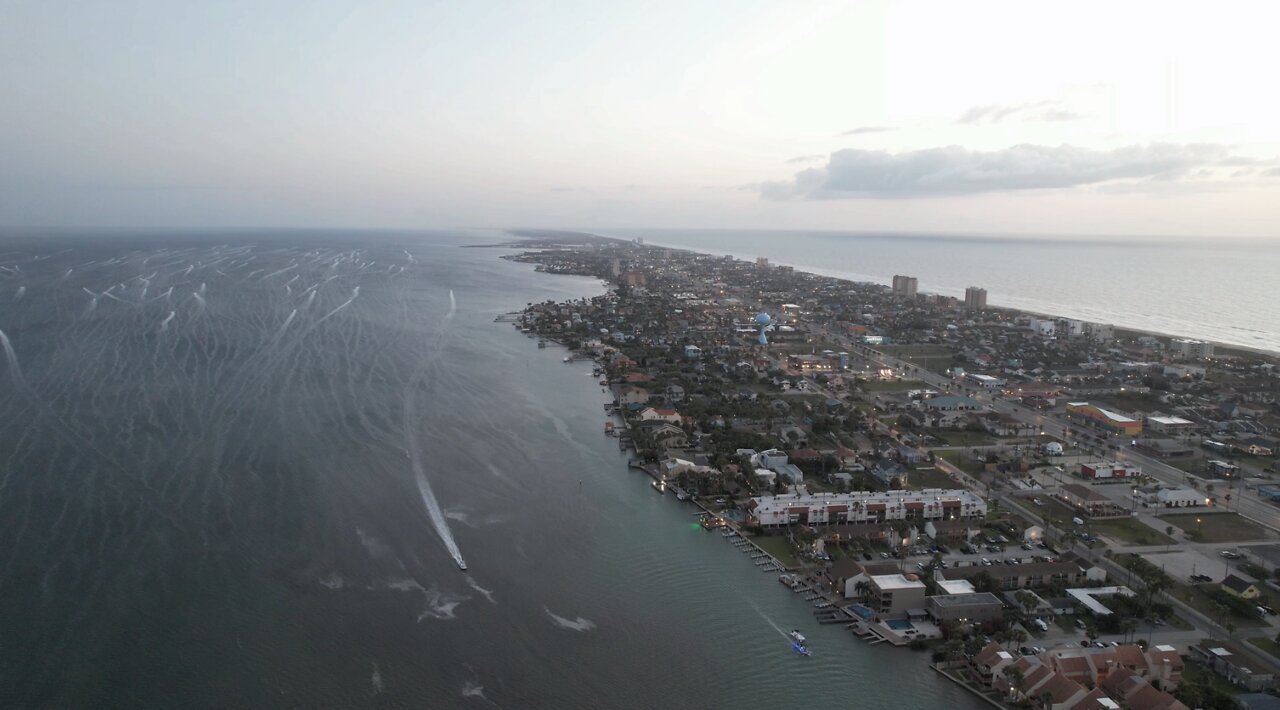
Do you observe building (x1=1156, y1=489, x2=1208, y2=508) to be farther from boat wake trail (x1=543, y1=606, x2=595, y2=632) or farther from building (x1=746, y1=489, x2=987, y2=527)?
boat wake trail (x1=543, y1=606, x2=595, y2=632)

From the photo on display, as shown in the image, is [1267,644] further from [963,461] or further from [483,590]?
[483,590]

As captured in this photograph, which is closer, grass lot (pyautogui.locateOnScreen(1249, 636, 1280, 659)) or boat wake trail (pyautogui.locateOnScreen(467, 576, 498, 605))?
grass lot (pyautogui.locateOnScreen(1249, 636, 1280, 659))

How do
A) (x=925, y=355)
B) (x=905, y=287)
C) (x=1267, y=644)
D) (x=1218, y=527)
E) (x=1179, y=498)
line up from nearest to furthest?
(x=1267, y=644), (x=1218, y=527), (x=1179, y=498), (x=925, y=355), (x=905, y=287)

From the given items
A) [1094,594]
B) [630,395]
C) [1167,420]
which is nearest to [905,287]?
[1167,420]

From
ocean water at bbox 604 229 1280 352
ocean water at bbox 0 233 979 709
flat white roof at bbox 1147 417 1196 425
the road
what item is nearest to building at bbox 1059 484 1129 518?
the road

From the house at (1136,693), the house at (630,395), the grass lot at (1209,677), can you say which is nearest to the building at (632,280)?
the house at (630,395)

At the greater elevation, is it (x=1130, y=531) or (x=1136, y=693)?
(x=1136, y=693)

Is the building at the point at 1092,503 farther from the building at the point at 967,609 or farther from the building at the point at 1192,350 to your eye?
the building at the point at 1192,350
